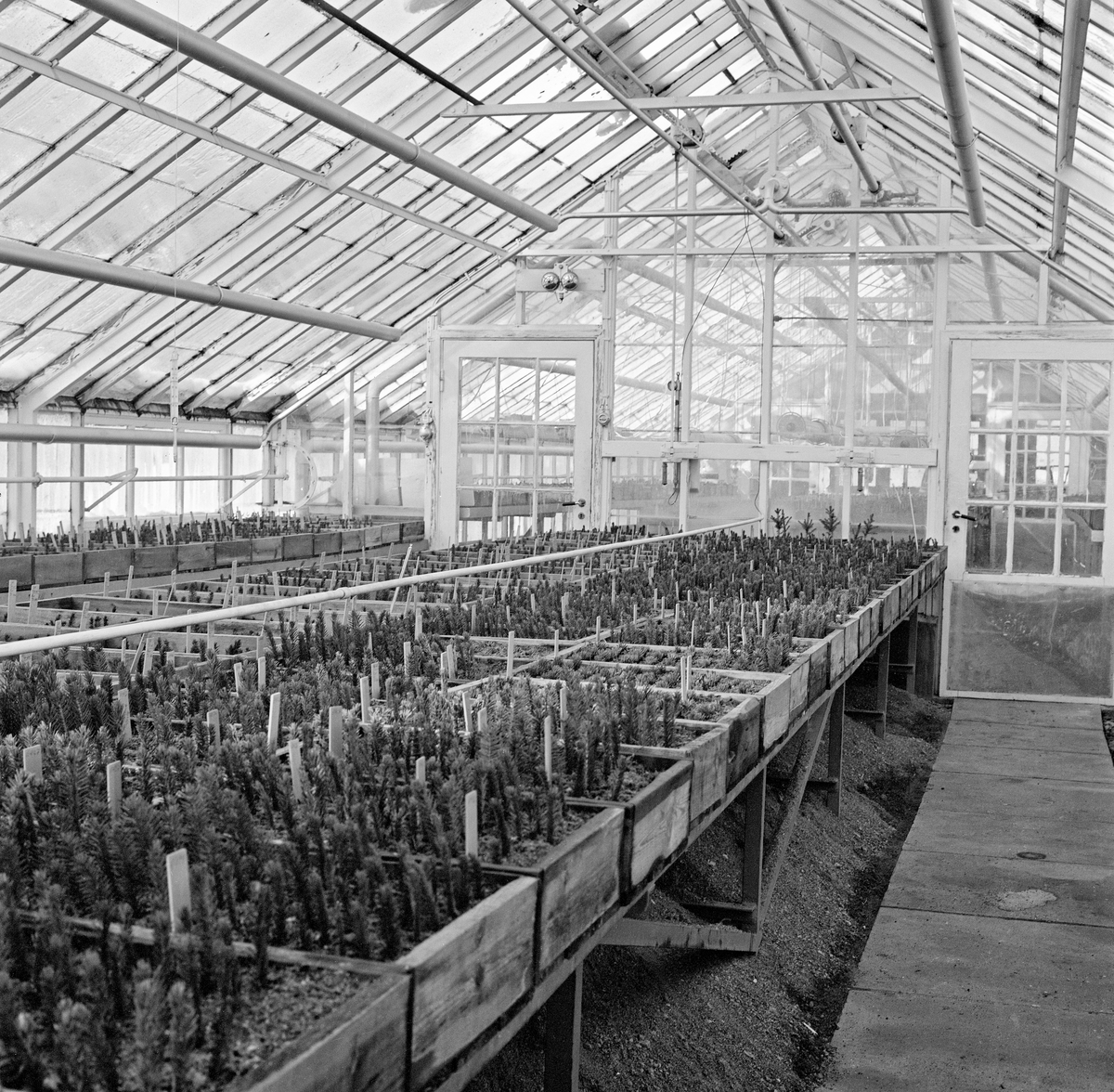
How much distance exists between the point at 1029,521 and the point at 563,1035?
816 cm

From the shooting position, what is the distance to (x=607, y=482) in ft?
37.5

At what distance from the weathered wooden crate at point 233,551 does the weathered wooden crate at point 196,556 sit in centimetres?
4

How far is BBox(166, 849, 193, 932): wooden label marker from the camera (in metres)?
1.88


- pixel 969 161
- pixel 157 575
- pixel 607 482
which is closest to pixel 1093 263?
pixel 969 161

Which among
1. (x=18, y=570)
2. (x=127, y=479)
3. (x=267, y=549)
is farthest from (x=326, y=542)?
(x=18, y=570)

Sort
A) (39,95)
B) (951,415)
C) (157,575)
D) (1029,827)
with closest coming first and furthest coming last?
(1029,827) → (39,95) → (157,575) → (951,415)

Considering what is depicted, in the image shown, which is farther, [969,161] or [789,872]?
[969,161]

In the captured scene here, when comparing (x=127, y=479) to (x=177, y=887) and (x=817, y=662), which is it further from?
(x=177, y=887)

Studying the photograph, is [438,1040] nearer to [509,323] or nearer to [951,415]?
[951,415]

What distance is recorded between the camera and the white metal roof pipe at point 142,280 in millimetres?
5766

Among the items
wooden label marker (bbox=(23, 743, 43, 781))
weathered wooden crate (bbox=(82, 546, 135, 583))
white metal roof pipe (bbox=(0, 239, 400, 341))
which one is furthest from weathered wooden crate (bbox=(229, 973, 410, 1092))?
weathered wooden crate (bbox=(82, 546, 135, 583))

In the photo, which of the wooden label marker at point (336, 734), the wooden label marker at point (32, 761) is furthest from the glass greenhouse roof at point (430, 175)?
the wooden label marker at point (32, 761)

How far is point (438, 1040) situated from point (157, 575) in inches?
243

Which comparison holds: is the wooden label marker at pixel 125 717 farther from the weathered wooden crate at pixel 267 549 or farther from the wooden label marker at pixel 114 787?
the weathered wooden crate at pixel 267 549
